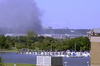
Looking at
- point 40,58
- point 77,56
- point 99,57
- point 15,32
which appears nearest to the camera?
point 99,57

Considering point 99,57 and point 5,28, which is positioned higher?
point 5,28

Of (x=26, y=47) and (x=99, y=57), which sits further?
(x=26, y=47)

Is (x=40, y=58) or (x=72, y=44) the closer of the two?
(x=40, y=58)

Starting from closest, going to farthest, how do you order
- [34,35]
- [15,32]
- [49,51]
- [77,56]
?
1. [77,56]
2. [49,51]
3. [34,35]
4. [15,32]

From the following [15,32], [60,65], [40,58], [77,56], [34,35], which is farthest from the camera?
[15,32]

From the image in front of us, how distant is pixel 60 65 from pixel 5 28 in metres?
98.3

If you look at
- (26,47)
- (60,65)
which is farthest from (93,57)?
(26,47)

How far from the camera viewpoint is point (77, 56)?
2133 inches

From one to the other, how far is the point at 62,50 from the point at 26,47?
29.3 ft

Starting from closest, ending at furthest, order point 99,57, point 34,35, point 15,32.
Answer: point 99,57
point 34,35
point 15,32

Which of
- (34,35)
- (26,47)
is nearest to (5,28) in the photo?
(34,35)

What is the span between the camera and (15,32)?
104 m

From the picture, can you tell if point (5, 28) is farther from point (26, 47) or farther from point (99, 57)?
point (99, 57)

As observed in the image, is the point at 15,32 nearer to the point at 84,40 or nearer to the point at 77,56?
the point at 84,40
